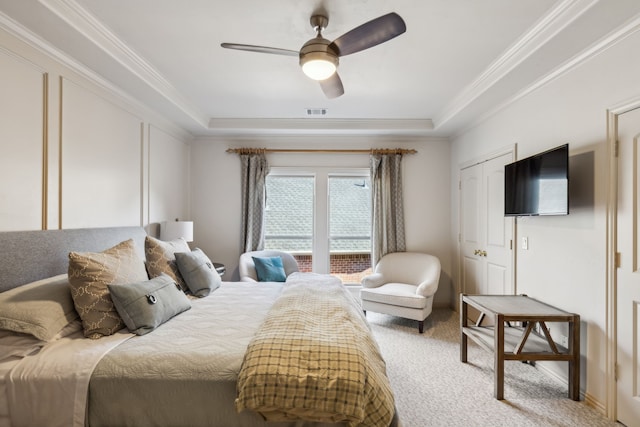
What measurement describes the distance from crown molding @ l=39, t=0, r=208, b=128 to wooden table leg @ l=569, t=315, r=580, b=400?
152 inches

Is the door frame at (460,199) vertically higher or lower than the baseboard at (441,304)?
higher

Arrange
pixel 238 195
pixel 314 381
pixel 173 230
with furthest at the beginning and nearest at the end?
pixel 238 195, pixel 173 230, pixel 314 381

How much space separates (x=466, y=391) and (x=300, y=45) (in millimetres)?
2955

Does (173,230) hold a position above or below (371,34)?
below

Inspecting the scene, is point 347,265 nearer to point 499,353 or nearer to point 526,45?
point 499,353

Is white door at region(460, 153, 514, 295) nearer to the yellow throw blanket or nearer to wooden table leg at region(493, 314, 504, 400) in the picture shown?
wooden table leg at region(493, 314, 504, 400)

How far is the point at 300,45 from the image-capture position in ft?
8.00

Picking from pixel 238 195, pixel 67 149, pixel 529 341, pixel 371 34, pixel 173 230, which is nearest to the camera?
pixel 371 34

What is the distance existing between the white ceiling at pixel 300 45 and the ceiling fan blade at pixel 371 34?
0.27m

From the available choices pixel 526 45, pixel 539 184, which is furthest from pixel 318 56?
pixel 539 184

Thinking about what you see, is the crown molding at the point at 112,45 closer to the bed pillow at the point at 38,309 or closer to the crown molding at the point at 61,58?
the crown molding at the point at 61,58

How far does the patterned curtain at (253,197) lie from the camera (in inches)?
181

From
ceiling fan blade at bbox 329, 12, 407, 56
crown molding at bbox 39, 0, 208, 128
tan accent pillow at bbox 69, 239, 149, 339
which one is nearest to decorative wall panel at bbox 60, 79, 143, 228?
crown molding at bbox 39, 0, 208, 128

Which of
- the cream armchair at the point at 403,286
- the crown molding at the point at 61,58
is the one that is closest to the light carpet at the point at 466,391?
the cream armchair at the point at 403,286
